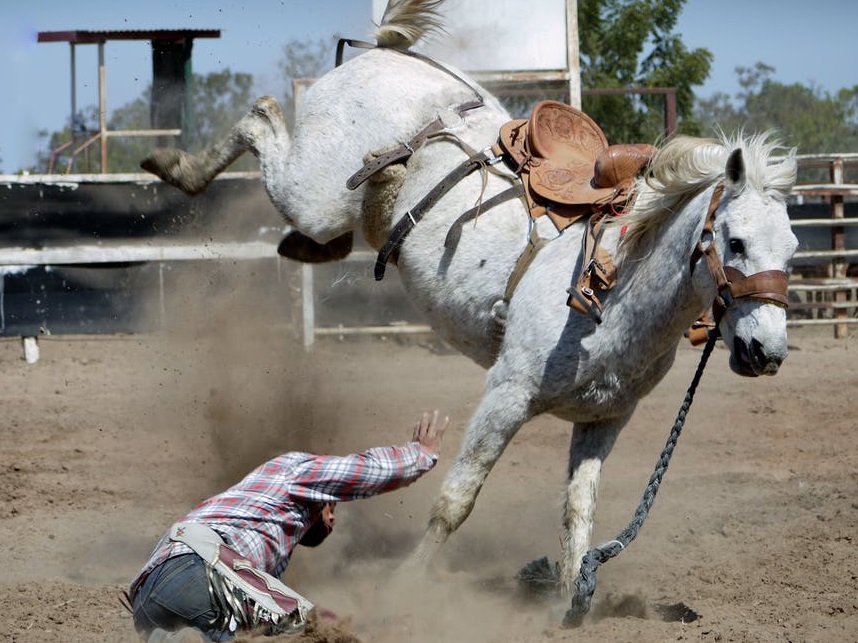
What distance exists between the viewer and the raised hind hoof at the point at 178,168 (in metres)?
5.70

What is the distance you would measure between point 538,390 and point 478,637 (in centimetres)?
93

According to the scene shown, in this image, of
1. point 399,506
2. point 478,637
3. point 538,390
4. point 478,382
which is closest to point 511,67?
point 478,382

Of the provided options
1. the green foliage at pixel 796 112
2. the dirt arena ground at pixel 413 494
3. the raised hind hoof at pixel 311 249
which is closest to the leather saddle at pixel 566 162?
the raised hind hoof at pixel 311 249

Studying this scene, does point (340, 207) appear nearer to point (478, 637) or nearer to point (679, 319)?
point (679, 319)

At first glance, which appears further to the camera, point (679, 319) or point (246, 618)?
point (679, 319)

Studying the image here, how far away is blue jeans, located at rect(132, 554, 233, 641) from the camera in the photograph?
320 centimetres

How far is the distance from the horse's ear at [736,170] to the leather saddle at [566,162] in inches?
25.2

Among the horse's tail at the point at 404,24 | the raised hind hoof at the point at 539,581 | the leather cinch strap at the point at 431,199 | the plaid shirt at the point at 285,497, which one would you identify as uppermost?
the horse's tail at the point at 404,24

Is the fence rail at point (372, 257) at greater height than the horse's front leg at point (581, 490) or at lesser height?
greater

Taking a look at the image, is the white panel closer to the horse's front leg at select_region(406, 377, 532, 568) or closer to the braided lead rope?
the horse's front leg at select_region(406, 377, 532, 568)

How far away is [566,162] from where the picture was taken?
464 cm

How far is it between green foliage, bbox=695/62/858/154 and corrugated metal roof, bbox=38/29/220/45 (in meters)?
13.1

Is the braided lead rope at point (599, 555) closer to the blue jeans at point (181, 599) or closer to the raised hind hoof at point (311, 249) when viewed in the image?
the blue jeans at point (181, 599)

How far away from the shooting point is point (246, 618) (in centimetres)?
324
